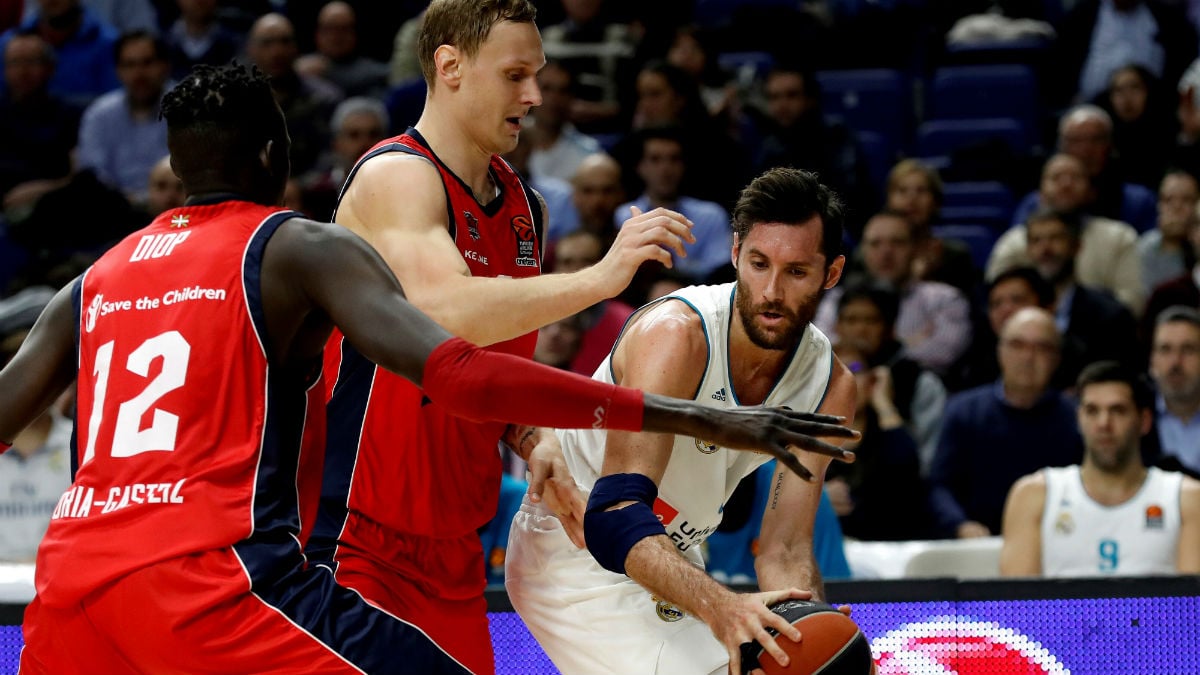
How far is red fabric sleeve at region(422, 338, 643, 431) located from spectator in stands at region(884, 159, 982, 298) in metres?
Result: 6.41

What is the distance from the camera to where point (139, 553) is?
2951 millimetres

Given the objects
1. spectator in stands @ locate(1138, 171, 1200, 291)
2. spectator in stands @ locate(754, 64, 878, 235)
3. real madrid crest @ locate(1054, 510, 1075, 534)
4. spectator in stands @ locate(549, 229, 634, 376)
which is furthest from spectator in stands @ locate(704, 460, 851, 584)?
spectator in stands @ locate(754, 64, 878, 235)

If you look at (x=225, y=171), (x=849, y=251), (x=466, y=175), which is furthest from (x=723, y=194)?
(x=225, y=171)

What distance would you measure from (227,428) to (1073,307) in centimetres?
652

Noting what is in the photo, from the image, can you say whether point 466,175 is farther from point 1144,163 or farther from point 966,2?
point 966,2

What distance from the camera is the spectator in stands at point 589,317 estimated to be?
8039mm

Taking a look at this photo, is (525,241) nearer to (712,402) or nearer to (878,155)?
(712,402)

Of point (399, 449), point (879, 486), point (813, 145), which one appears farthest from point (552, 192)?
point (399, 449)

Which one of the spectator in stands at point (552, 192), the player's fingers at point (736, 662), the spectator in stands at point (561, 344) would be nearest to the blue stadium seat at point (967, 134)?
the spectator in stands at point (552, 192)

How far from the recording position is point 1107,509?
21.8 feet

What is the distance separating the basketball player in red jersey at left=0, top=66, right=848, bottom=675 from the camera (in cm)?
296

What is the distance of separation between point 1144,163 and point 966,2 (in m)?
2.33

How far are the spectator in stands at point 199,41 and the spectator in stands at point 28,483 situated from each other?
185 inches

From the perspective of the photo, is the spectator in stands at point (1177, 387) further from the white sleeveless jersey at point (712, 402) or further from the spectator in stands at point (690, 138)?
the white sleeveless jersey at point (712, 402)
